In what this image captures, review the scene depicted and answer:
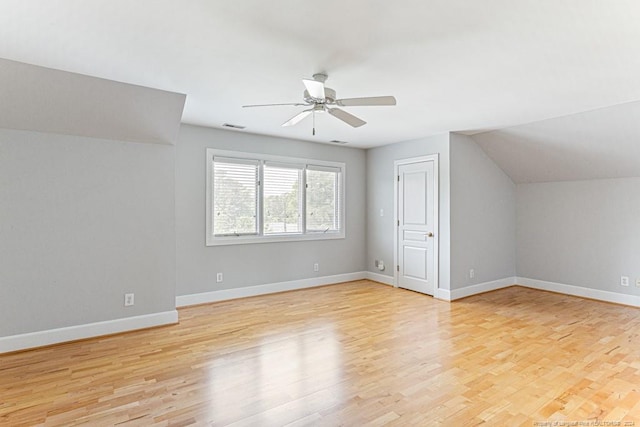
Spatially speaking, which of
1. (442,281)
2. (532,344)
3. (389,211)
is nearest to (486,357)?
(532,344)

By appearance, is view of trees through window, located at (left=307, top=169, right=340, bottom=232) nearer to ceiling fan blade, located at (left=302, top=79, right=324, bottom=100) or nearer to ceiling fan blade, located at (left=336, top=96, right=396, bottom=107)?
ceiling fan blade, located at (left=336, top=96, right=396, bottom=107)

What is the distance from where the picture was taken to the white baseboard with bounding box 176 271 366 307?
15.2ft

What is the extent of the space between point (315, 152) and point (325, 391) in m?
4.06

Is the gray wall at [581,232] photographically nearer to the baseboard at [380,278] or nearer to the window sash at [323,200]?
the baseboard at [380,278]

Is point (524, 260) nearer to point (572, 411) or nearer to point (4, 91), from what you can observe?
point (572, 411)

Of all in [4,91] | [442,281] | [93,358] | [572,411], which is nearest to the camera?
[572,411]

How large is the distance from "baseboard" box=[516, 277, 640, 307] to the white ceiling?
2.86 metres

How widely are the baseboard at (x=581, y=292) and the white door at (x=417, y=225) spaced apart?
6.57ft

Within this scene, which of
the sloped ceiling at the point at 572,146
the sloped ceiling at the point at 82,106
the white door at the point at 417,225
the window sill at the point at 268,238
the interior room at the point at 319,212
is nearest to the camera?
the interior room at the point at 319,212

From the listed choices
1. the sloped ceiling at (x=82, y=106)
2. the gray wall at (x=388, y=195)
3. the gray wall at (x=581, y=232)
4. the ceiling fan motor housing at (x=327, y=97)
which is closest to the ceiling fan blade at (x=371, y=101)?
the ceiling fan motor housing at (x=327, y=97)

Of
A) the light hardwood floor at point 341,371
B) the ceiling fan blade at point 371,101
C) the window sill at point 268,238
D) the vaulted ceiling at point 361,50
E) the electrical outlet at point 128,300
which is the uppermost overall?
the vaulted ceiling at point 361,50

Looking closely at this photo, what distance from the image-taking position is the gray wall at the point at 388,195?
5.02 meters

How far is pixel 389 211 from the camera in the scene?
598cm

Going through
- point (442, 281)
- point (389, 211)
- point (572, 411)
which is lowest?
point (572, 411)
